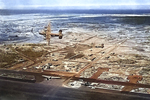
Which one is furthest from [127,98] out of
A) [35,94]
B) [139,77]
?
[35,94]

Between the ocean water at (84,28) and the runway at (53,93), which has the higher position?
the ocean water at (84,28)

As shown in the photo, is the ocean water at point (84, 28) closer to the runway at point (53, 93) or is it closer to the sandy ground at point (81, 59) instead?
the sandy ground at point (81, 59)

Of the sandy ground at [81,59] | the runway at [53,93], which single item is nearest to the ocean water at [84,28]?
the sandy ground at [81,59]

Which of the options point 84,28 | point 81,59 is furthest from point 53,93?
point 84,28

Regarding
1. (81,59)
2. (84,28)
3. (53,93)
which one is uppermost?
(84,28)

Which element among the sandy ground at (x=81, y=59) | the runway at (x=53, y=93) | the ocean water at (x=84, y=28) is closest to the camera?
the runway at (x=53, y=93)

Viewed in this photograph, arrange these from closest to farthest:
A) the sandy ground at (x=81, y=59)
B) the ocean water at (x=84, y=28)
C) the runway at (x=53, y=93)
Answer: the runway at (x=53, y=93) < the sandy ground at (x=81, y=59) < the ocean water at (x=84, y=28)

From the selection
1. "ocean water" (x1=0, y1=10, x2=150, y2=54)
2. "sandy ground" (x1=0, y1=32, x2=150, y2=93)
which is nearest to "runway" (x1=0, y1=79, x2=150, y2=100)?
"sandy ground" (x1=0, y1=32, x2=150, y2=93)

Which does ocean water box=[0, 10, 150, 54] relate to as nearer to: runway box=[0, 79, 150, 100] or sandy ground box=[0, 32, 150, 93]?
sandy ground box=[0, 32, 150, 93]

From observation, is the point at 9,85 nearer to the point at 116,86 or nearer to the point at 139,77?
the point at 116,86

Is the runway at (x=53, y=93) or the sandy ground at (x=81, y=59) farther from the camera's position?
the sandy ground at (x=81, y=59)

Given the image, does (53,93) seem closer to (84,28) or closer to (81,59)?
(81,59)
